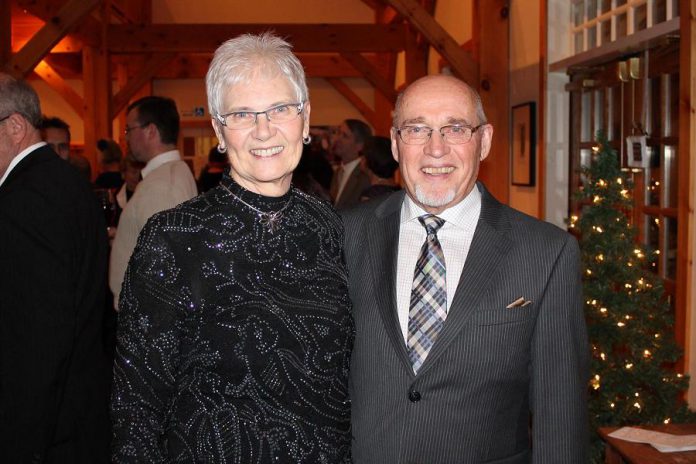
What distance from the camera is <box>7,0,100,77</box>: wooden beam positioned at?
6.44 meters

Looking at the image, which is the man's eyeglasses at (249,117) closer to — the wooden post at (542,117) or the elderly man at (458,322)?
the elderly man at (458,322)

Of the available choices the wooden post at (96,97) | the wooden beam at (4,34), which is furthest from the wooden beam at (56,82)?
the wooden beam at (4,34)

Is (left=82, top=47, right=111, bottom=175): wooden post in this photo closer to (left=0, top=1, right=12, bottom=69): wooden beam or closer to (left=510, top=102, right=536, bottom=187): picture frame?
(left=0, top=1, right=12, bottom=69): wooden beam

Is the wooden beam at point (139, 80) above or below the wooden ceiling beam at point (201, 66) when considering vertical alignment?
below

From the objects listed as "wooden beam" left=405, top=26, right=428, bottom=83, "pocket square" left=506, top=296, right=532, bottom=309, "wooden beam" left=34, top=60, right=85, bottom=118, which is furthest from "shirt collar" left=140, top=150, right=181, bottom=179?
"wooden beam" left=34, top=60, right=85, bottom=118

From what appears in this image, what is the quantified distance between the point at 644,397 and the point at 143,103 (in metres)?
2.63

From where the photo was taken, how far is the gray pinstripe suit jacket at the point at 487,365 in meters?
1.93

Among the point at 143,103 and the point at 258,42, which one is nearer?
the point at 258,42

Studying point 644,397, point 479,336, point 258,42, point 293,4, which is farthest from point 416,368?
point 293,4

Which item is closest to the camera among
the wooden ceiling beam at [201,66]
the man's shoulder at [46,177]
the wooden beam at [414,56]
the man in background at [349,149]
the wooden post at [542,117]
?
the man's shoulder at [46,177]

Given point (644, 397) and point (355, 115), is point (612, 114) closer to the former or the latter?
point (644, 397)

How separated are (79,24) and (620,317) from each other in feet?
25.4

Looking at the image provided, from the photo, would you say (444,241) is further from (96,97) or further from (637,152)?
(96,97)

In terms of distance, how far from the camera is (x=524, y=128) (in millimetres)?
5922
